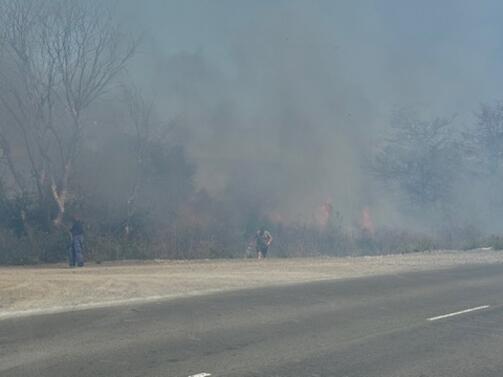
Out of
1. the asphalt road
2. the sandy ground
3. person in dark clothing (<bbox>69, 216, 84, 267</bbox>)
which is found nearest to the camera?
the asphalt road

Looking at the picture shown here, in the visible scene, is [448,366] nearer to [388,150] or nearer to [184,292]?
[184,292]

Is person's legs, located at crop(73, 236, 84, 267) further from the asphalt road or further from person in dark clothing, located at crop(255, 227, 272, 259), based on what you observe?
the asphalt road

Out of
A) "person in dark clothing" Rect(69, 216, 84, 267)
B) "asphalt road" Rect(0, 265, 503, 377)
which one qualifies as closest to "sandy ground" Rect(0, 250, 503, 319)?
"person in dark clothing" Rect(69, 216, 84, 267)

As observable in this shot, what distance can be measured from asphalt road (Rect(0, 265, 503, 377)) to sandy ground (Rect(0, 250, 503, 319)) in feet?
3.06

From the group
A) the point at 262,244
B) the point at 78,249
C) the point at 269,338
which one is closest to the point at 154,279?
the point at 78,249

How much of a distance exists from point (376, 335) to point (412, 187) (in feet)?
93.2

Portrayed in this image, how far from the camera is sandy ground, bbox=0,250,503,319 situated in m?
9.75

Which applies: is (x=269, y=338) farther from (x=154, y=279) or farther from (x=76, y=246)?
(x=76, y=246)

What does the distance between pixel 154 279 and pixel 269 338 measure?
6182mm

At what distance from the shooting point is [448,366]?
563cm

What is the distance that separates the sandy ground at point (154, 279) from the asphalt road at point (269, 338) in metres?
0.93

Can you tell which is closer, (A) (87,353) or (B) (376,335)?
(A) (87,353)

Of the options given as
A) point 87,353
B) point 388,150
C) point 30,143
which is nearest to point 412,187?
point 388,150

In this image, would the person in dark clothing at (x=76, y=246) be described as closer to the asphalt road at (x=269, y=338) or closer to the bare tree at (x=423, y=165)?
the asphalt road at (x=269, y=338)
